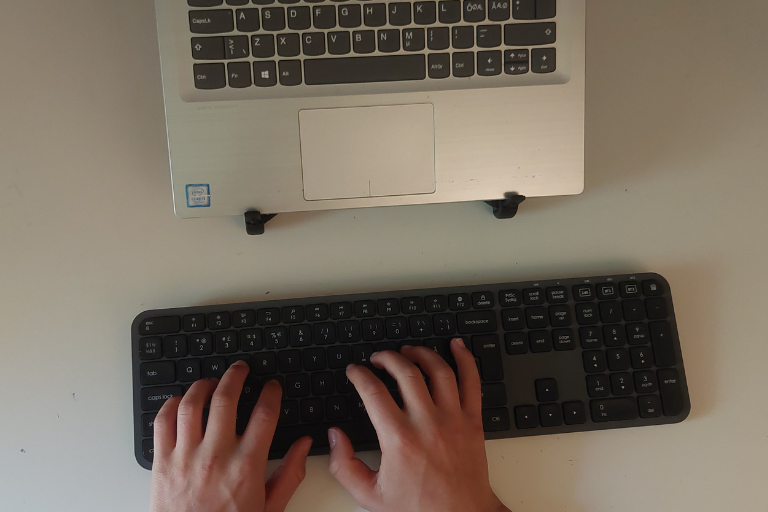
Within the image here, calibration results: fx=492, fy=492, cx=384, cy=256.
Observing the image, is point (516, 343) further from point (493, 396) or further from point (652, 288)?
point (652, 288)

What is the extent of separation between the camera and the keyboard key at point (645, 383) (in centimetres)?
54

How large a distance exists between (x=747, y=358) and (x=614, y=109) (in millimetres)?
331

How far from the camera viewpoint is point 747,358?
0.57 meters

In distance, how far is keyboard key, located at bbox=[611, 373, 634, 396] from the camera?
0.54 meters

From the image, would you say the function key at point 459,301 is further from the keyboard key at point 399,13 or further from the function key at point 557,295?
the keyboard key at point 399,13

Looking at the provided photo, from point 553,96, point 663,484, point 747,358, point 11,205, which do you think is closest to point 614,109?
point 553,96

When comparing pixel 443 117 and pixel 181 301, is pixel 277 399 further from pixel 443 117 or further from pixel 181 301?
pixel 443 117

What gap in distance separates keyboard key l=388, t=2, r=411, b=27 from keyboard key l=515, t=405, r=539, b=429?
420 millimetres

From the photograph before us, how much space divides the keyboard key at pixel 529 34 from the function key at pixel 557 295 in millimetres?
261

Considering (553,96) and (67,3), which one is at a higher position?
(67,3)

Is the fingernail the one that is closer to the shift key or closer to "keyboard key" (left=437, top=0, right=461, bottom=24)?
the shift key

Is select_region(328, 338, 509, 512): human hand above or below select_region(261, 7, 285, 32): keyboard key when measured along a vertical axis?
below

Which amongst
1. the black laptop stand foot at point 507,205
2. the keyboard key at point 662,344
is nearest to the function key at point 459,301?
the black laptop stand foot at point 507,205

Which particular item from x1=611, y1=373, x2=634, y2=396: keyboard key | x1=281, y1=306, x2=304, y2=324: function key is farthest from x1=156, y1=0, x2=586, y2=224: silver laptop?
x1=611, y1=373, x2=634, y2=396: keyboard key
